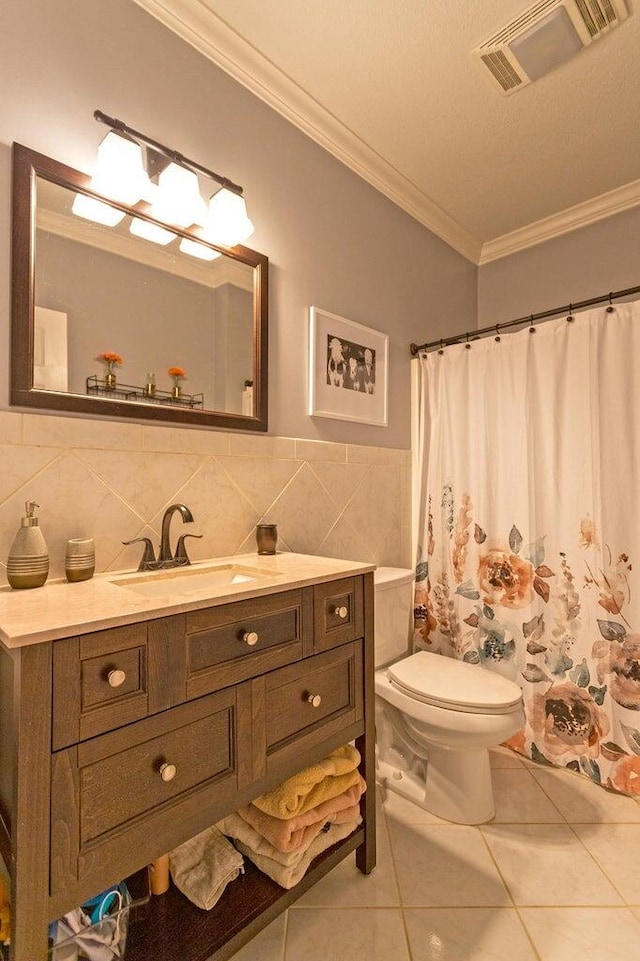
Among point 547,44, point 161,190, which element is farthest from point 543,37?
point 161,190

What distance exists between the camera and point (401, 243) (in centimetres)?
231

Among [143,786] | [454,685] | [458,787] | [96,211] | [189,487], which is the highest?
[96,211]

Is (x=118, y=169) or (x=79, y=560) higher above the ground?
(x=118, y=169)

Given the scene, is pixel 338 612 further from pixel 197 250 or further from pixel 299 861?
pixel 197 250

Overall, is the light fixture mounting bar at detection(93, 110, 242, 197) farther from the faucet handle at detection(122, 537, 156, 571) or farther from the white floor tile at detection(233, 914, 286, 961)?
the white floor tile at detection(233, 914, 286, 961)

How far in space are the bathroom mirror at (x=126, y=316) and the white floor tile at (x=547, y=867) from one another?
1.56m

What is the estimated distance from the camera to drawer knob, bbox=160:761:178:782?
33.3 inches

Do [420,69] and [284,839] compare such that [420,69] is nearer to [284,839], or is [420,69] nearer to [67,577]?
[67,577]

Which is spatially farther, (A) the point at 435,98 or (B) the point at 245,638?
(A) the point at 435,98

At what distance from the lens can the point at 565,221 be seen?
97.8 inches

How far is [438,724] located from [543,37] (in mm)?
2295

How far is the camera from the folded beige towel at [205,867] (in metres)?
1.05

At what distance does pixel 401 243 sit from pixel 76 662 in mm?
2299

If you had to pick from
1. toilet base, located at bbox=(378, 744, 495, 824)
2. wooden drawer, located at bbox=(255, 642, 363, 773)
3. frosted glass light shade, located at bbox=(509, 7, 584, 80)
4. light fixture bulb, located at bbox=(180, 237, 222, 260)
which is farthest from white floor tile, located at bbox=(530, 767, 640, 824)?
frosted glass light shade, located at bbox=(509, 7, 584, 80)
